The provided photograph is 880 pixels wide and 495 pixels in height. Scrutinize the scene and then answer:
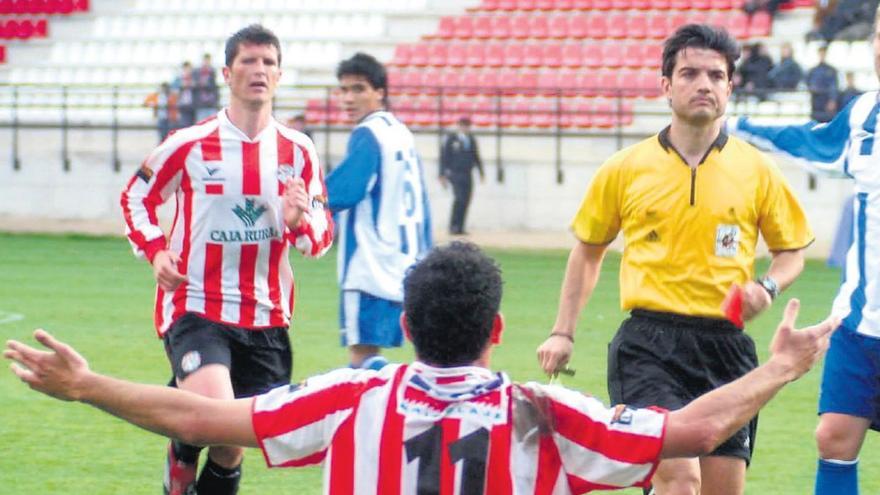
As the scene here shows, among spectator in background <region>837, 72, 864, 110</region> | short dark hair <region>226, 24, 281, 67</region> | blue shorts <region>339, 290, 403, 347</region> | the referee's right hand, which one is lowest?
blue shorts <region>339, 290, 403, 347</region>

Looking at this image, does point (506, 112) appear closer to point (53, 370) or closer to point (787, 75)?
point (787, 75)

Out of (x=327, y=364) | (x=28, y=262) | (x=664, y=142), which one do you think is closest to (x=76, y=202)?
(x=28, y=262)

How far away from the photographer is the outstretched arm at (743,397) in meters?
3.72

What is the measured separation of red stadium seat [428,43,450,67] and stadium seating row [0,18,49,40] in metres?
8.50

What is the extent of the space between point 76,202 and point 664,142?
23635mm

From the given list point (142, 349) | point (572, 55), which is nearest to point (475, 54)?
point (572, 55)

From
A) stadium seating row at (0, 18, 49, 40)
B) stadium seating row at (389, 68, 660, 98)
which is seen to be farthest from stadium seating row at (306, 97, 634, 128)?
stadium seating row at (0, 18, 49, 40)

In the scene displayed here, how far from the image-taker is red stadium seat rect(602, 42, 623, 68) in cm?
2845

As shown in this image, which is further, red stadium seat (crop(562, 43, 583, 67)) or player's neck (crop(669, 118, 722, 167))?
red stadium seat (crop(562, 43, 583, 67))

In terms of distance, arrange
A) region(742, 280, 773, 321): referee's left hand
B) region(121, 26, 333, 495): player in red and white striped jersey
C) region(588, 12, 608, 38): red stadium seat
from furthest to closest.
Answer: region(588, 12, 608, 38): red stadium seat → region(121, 26, 333, 495): player in red and white striped jersey → region(742, 280, 773, 321): referee's left hand

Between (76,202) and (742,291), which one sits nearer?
(742,291)

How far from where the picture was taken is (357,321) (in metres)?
8.57

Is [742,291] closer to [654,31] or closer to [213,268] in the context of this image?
[213,268]

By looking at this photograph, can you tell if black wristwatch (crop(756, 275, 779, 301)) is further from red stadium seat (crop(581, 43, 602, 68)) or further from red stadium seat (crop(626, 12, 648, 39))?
red stadium seat (crop(626, 12, 648, 39))
